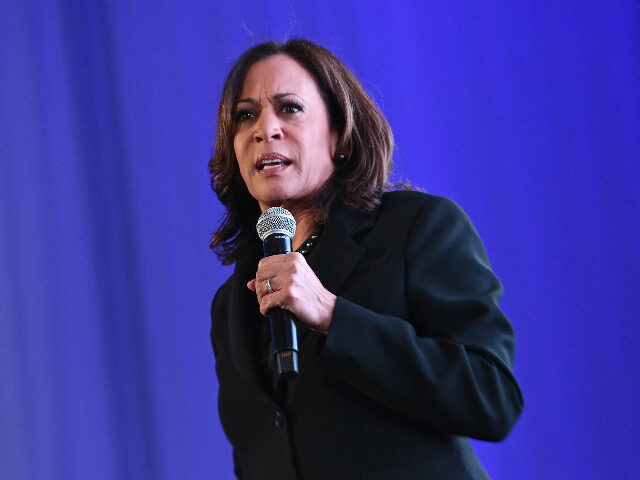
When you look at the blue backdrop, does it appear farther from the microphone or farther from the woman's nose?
the microphone

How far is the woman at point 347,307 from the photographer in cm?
132

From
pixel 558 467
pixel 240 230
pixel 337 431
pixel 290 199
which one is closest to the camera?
pixel 337 431

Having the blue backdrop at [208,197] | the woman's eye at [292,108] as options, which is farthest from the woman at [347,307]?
the blue backdrop at [208,197]

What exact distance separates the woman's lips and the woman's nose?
3 centimetres

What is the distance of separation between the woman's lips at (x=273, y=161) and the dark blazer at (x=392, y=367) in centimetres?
17

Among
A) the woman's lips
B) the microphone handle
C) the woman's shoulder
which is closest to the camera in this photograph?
the microphone handle

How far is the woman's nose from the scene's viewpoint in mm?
1705

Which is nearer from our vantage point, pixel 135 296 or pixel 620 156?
pixel 135 296

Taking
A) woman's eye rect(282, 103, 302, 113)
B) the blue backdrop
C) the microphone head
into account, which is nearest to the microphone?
the microphone head

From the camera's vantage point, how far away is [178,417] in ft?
8.76

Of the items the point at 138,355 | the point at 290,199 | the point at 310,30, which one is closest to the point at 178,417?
the point at 138,355

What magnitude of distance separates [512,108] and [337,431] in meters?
1.95

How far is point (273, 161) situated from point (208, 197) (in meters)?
1.16

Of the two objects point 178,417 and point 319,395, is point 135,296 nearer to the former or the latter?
point 178,417
